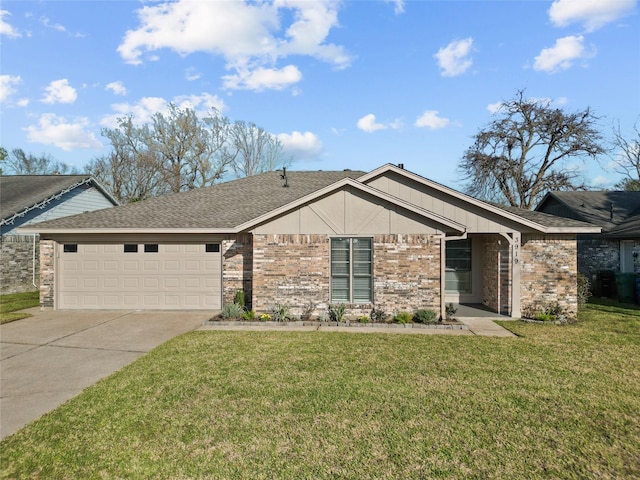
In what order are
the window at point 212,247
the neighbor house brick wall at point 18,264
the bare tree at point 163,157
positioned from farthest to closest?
the bare tree at point 163,157, the neighbor house brick wall at point 18,264, the window at point 212,247

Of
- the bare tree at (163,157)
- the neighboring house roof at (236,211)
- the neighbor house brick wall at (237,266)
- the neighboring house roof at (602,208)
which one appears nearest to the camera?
the neighboring house roof at (236,211)

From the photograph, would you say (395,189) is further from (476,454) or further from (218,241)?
(476,454)

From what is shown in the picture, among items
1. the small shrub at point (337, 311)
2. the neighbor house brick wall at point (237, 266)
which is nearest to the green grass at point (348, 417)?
the small shrub at point (337, 311)

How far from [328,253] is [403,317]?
269 cm

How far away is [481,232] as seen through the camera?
1059 centimetres

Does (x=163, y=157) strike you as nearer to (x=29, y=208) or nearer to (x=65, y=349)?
(x=29, y=208)

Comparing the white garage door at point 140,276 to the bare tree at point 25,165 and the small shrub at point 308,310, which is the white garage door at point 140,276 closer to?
the small shrub at point 308,310

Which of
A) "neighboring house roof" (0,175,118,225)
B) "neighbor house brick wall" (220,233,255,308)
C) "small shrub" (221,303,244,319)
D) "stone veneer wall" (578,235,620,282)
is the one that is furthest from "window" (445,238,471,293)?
"neighboring house roof" (0,175,118,225)

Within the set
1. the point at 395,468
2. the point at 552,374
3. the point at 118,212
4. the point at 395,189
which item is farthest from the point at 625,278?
the point at 118,212

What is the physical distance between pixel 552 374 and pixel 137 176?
3335cm

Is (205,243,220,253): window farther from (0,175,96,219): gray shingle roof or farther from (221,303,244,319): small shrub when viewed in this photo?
(0,175,96,219): gray shingle roof

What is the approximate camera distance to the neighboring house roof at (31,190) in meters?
16.0

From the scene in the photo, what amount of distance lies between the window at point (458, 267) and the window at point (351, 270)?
12.9 ft

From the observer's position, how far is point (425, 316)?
9461mm
